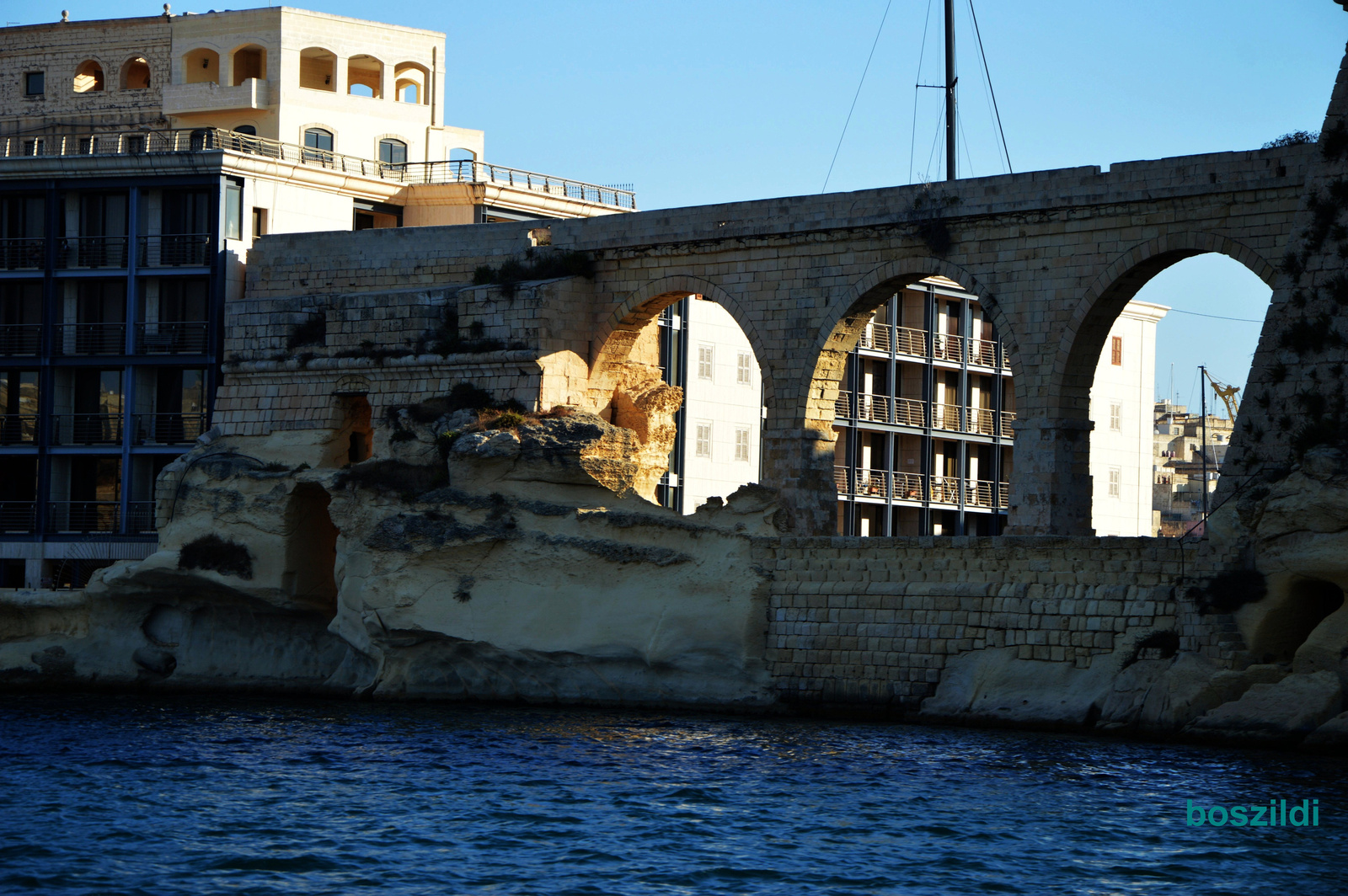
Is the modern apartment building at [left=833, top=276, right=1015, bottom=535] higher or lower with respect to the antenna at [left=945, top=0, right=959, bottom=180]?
lower

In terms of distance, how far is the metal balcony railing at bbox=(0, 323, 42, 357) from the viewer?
37438 millimetres

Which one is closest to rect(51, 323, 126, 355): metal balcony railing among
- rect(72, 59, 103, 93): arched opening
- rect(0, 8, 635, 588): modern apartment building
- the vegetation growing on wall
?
rect(0, 8, 635, 588): modern apartment building

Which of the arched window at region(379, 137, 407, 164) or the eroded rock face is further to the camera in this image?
the arched window at region(379, 137, 407, 164)

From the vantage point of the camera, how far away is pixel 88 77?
4781 centimetres

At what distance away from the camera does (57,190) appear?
3706 centimetres

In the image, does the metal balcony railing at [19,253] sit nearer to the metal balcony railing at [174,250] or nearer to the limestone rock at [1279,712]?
the metal balcony railing at [174,250]

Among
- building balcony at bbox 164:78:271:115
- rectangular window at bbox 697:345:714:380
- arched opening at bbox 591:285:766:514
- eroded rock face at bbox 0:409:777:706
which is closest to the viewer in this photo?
eroded rock face at bbox 0:409:777:706

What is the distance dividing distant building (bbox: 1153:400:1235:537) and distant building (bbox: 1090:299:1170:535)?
14457 millimetres

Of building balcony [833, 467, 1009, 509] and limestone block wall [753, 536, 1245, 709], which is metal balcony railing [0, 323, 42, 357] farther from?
building balcony [833, 467, 1009, 509]

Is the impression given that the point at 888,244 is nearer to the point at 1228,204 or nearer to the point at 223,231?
the point at 1228,204

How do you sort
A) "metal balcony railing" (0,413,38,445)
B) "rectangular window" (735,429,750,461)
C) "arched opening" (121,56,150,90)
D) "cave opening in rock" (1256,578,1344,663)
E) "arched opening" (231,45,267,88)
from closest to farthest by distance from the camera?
1. "cave opening in rock" (1256,578,1344,663)
2. "metal balcony railing" (0,413,38,445)
3. "rectangular window" (735,429,750,461)
4. "arched opening" (231,45,267,88)
5. "arched opening" (121,56,150,90)

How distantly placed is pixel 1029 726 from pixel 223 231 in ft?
63.8

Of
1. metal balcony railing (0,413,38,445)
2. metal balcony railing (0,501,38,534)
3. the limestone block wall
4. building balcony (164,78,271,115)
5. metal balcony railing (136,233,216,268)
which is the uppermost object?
building balcony (164,78,271,115)

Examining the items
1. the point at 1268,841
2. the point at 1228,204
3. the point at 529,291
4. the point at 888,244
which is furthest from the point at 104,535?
the point at 1268,841
